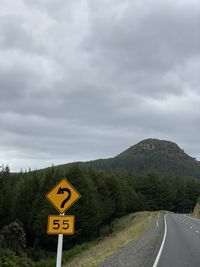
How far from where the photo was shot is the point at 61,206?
11820mm

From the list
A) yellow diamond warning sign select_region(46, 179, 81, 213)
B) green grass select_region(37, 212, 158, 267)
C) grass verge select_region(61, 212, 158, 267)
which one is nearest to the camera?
yellow diamond warning sign select_region(46, 179, 81, 213)

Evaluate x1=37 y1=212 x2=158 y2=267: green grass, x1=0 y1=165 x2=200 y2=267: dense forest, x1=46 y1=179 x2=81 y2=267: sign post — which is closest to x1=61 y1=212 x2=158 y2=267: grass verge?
x1=37 y1=212 x2=158 y2=267: green grass

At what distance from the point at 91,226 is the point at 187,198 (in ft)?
299

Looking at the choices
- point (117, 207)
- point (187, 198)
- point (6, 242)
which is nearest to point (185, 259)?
point (6, 242)

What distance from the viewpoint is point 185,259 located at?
58.7 feet

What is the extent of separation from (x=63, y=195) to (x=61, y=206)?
291 millimetres

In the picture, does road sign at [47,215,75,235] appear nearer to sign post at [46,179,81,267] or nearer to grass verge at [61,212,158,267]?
sign post at [46,179,81,267]

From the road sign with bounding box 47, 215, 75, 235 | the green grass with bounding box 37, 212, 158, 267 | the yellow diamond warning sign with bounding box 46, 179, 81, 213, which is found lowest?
the green grass with bounding box 37, 212, 158, 267

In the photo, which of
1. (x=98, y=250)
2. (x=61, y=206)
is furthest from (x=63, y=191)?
(x=98, y=250)

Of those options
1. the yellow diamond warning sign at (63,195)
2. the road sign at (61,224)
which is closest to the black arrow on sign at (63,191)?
the yellow diamond warning sign at (63,195)

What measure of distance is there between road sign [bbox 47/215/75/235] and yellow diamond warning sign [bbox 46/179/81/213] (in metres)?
0.29

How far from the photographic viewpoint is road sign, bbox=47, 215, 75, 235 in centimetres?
1149

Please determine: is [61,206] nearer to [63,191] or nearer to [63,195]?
[63,195]

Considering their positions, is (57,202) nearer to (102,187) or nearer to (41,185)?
(41,185)
